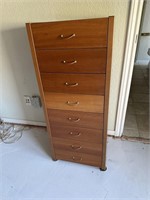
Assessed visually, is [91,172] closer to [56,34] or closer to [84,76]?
[84,76]

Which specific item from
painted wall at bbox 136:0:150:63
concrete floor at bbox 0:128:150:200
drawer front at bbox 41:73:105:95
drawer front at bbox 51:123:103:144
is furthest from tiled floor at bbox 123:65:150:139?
painted wall at bbox 136:0:150:63

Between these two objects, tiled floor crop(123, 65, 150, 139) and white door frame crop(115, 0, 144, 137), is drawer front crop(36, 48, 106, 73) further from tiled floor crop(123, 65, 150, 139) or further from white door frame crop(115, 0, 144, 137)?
tiled floor crop(123, 65, 150, 139)

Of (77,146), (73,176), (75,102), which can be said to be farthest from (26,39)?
(73,176)

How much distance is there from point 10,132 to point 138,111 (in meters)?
1.75

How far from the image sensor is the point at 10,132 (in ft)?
6.14

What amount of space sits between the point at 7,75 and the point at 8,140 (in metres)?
0.77

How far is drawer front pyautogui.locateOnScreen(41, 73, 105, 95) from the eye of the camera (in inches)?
36.5

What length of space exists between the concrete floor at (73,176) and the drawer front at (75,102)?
650 millimetres

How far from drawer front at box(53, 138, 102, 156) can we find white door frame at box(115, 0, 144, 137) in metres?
0.48

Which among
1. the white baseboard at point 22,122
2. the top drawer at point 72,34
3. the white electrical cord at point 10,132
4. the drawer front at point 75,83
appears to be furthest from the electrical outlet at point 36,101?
the top drawer at point 72,34

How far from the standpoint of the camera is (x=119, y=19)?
3.51 feet

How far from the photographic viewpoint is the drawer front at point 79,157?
4.17ft

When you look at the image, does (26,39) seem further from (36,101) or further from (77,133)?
(77,133)

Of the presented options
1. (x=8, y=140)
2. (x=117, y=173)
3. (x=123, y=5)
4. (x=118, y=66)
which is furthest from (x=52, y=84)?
(x=8, y=140)
